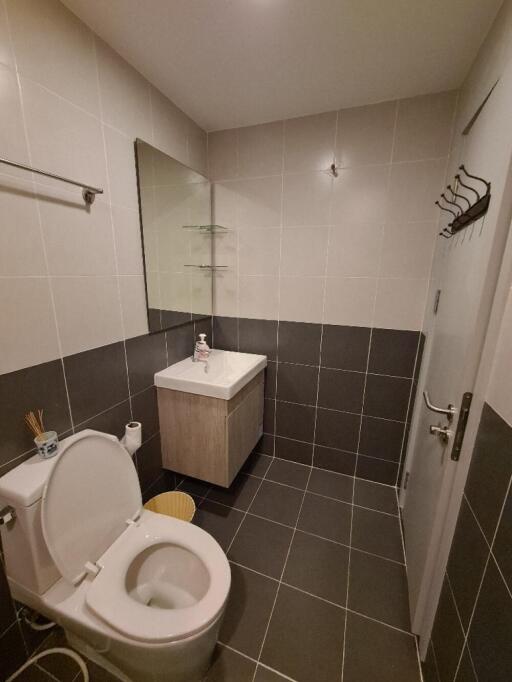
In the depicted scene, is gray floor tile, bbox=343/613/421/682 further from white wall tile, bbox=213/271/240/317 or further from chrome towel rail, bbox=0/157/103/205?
chrome towel rail, bbox=0/157/103/205

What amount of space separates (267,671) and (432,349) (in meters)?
1.47

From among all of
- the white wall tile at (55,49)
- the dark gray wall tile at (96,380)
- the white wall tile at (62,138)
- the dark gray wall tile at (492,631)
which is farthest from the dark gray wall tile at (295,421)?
the white wall tile at (55,49)

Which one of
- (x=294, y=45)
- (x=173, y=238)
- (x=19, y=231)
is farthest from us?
(x=173, y=238)

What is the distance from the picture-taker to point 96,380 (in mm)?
1241

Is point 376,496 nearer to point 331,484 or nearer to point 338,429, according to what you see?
point 331,484

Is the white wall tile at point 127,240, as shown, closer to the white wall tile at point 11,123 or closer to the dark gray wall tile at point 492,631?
the white wall tile at point 11,123

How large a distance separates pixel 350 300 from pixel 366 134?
2.98 ft

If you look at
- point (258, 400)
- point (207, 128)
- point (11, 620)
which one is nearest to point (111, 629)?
point (11, 620)

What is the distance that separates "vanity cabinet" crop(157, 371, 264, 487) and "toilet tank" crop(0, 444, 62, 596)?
72 centimetres

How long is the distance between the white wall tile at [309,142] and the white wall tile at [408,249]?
565mm

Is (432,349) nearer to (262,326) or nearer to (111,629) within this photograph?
(262,326)

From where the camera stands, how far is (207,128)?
1.83 meters

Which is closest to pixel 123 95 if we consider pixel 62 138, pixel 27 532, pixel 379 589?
pixel 62 138

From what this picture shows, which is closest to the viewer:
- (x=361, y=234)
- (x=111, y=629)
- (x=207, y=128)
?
(x=111, y=629)
